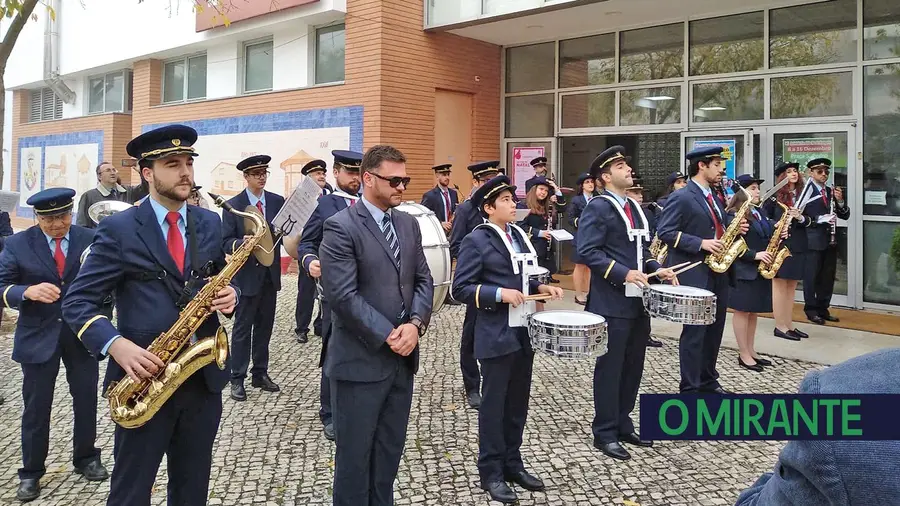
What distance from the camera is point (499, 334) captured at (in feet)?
14.0

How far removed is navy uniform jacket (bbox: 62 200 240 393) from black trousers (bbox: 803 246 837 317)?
8.65 meters

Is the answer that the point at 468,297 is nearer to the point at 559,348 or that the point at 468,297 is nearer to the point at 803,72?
the point at 559,348

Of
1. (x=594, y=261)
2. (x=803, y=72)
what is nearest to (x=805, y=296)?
(x=803, y=72)

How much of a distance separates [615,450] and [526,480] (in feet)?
2.96

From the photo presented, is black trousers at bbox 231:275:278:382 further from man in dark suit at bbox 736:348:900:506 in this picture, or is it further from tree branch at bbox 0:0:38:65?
man in dark suit at bbox 736:348:900:506

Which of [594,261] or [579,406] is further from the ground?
[594,261]

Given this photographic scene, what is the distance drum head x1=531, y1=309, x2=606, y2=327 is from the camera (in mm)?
4094

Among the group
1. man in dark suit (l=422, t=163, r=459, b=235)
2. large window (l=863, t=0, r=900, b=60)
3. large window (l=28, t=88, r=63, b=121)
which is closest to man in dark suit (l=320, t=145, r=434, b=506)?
man in dark suit (l=422, t=163, r=459, b=235)

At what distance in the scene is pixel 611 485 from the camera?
4.39m

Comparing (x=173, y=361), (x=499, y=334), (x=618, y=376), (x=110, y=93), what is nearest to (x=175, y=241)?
(x=173, y=361)

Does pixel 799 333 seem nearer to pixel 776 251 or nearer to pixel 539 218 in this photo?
pixel 776 251

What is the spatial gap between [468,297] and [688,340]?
2.61 metres

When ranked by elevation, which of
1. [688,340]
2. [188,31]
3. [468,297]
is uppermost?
[188,31]

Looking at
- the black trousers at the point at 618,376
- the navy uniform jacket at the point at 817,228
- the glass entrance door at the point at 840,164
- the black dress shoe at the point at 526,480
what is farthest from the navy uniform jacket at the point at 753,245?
the black dress shoe at the point at 526,480
